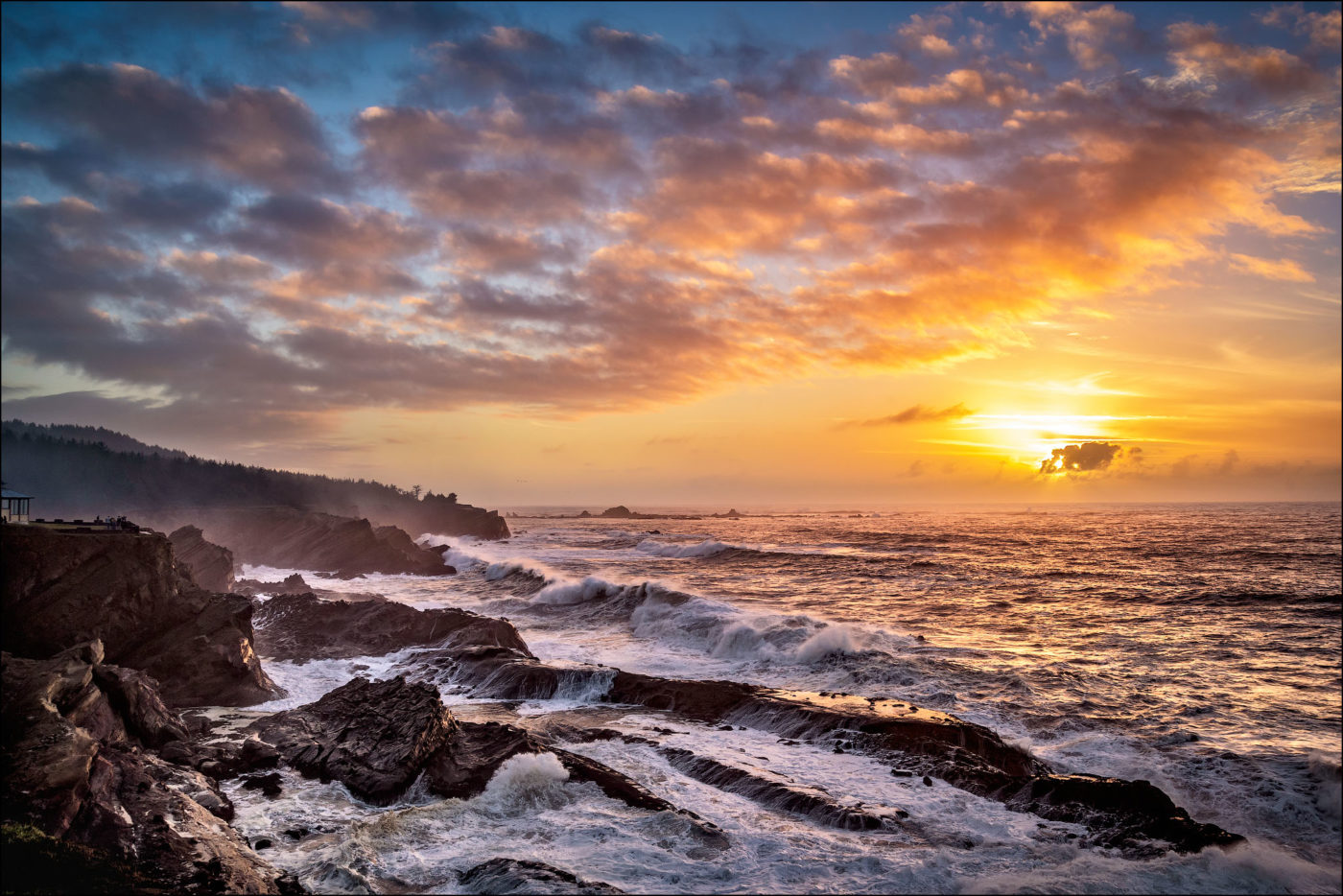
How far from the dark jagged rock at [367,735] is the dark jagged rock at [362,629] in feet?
28.6

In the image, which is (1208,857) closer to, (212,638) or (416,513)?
(212,638)

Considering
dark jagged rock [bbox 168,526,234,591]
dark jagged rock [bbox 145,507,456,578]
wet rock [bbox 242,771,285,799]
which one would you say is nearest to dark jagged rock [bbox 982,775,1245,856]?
wet rock [bbox 242,771,285,799]

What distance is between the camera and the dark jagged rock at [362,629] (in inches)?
981

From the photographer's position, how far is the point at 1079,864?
9750mm

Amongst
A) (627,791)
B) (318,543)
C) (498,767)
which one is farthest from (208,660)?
(318,543)

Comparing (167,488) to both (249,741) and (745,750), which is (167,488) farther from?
(745,750)

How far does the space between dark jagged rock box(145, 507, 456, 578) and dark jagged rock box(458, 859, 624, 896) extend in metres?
48.6

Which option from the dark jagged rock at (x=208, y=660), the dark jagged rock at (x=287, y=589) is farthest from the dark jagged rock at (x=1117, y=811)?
the dark jagged rock at (x=287, y=589)

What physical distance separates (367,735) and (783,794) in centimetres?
811

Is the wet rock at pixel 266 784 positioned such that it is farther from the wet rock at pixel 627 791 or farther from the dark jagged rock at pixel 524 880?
the dark jagged rock at pixel 524 880

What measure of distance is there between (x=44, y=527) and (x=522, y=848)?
49.2ft

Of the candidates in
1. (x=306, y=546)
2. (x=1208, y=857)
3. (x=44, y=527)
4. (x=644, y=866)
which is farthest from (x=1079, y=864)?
(x=306, y=546)

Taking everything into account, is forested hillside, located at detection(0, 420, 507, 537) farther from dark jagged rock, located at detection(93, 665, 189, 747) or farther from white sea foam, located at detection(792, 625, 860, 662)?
white sea foam, located at detection(792, 625, 860, 662)

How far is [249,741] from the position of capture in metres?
13.8
